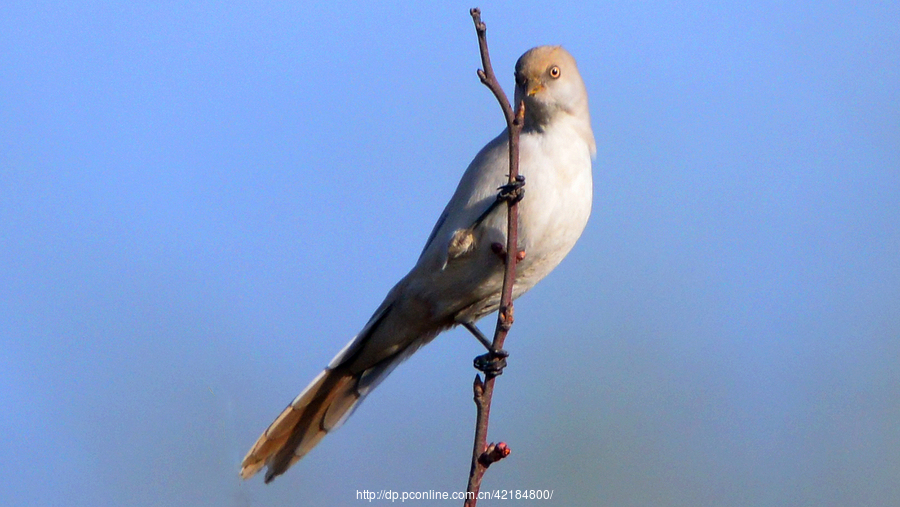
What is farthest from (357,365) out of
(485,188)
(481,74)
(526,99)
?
(481,74)

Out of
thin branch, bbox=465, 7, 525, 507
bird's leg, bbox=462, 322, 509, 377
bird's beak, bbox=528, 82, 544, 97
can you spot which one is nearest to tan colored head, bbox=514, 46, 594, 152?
bird's beak, bbox=528, 82, 544, 97

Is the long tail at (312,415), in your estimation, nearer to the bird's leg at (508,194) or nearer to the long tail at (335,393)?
the long tail at (335,393)

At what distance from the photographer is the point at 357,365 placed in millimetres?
5480

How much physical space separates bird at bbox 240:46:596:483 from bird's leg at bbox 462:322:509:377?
62 millimetres

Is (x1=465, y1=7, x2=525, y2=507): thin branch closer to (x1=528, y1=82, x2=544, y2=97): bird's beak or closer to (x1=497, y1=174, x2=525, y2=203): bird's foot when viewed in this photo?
(x1=497, y1=174, x2=525, y2=203): bird's foot

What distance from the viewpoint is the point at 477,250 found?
4.70 m

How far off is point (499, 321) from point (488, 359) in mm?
504

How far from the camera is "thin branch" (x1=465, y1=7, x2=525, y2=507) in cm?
294

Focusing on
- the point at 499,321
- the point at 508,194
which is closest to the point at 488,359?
the point at 499,321

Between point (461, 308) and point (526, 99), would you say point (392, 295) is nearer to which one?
point (461, 308)

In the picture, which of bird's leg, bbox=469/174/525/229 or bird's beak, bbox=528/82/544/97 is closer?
bird's leg, bbox=469/174/525/229

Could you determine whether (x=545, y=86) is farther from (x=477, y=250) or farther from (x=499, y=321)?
(x=499, y=321)

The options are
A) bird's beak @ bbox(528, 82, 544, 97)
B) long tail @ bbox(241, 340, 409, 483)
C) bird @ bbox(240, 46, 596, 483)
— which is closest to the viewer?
bird @ bbox(240, 46, 596, 483)

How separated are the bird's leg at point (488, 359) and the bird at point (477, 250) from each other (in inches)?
2.4
